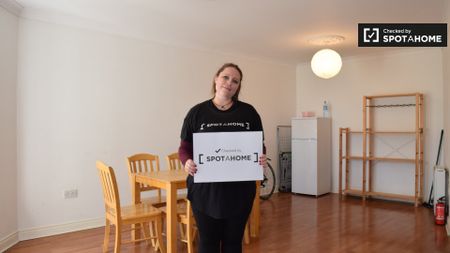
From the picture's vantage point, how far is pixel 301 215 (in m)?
4.47

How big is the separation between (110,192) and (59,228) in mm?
1357

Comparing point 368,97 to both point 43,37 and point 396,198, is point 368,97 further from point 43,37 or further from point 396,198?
point 43,37

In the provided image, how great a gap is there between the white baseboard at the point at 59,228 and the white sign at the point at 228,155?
2705 mm

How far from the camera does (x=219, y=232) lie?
169cm

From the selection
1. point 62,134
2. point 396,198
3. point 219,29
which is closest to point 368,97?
point 396,198

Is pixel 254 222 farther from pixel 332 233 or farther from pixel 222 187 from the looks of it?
pixel 222 187

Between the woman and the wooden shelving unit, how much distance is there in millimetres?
4141

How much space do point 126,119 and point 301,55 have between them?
123 inches

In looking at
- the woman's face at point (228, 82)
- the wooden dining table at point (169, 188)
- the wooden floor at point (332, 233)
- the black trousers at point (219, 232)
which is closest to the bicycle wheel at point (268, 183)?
the wooden floor at point (332, 233)

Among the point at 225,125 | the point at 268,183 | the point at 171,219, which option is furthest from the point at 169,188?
the point at 268,183

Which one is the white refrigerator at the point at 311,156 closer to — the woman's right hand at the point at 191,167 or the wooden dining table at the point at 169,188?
the wooden dining table at the point at 169,188

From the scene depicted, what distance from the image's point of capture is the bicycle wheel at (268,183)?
19.0ft

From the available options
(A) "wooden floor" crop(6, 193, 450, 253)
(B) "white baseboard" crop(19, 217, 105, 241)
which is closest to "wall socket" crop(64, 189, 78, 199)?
(B) "white baseboard" crop(19, 217, 105, 241)

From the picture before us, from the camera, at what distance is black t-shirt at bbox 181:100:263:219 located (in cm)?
162
